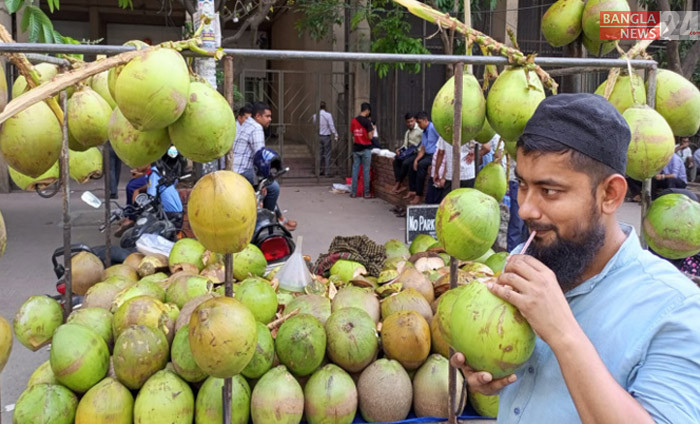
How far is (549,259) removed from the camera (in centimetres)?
126

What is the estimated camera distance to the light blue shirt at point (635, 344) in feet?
3.46

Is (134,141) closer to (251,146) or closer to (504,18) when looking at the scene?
(251,146)

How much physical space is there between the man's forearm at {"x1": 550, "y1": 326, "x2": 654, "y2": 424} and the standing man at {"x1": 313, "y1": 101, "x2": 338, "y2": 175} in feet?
40.6

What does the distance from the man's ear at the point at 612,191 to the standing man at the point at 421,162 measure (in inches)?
309

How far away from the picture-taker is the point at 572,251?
48.8 inches

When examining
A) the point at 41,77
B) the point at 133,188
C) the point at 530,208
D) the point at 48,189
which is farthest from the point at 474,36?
the point at 133,188

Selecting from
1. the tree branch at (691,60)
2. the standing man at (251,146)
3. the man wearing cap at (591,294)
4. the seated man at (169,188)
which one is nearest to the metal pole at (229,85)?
the man wearing cap at (591,294)

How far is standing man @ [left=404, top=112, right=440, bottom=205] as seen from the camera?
9289 millimetres

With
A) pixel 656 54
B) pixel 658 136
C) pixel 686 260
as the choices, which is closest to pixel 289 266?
pixel 658 136

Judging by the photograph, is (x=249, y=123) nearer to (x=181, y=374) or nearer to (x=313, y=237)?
(x=313, y=237)

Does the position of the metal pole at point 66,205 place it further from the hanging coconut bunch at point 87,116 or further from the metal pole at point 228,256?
the metal pole at point 228,256

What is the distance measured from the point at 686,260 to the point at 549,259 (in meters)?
3.62

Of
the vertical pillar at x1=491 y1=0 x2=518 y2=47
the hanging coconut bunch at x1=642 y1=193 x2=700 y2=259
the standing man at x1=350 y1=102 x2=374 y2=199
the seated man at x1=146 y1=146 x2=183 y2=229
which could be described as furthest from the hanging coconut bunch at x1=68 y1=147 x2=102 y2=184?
the vertical pillar at x1=491 y1=0 x2=518 y2=47

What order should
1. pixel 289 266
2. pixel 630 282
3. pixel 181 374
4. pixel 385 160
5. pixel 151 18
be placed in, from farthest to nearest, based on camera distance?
pixel 151 18, pixel 385 160, pixel 289 266, pixel 181 374, pixel 630 282
